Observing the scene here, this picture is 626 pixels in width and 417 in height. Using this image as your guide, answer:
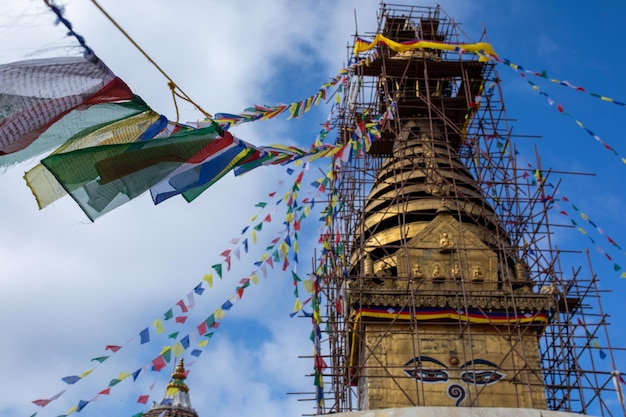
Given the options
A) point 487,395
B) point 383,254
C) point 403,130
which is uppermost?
point 403,130

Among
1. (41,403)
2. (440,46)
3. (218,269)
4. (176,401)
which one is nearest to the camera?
(41,403)

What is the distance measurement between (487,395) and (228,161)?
8.01 metres

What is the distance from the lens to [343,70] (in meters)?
20.0

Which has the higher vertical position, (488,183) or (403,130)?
(403,130)

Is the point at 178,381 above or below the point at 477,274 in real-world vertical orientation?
above

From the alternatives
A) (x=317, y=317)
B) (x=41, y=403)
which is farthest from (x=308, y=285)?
(x=41, y=403)

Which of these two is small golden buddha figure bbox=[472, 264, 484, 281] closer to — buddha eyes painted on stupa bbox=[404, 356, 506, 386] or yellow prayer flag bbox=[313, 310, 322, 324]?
buddha eyes painted on stupa bbox=[404, 356, 506, 386]

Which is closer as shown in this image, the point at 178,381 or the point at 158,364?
the point at 158,364

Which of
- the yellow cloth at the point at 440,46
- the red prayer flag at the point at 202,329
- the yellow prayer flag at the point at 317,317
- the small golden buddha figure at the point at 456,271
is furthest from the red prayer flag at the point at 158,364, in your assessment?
the yellow cloth at the point at 440,46

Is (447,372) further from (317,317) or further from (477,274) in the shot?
(317,317)

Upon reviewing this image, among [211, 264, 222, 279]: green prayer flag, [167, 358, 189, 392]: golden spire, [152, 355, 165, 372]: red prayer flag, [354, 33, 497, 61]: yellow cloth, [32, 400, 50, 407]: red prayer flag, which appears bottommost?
[32, 400, 50, 407]: red prayer flag

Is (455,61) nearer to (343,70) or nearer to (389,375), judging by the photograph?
(343,70)

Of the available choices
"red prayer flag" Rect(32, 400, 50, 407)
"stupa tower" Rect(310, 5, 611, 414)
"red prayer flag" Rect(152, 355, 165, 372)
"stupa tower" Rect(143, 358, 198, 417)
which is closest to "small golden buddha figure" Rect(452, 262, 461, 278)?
"stupa tower" Rect(310, 5, 611, 414)

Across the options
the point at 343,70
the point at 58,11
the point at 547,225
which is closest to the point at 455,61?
the point at 343,70
